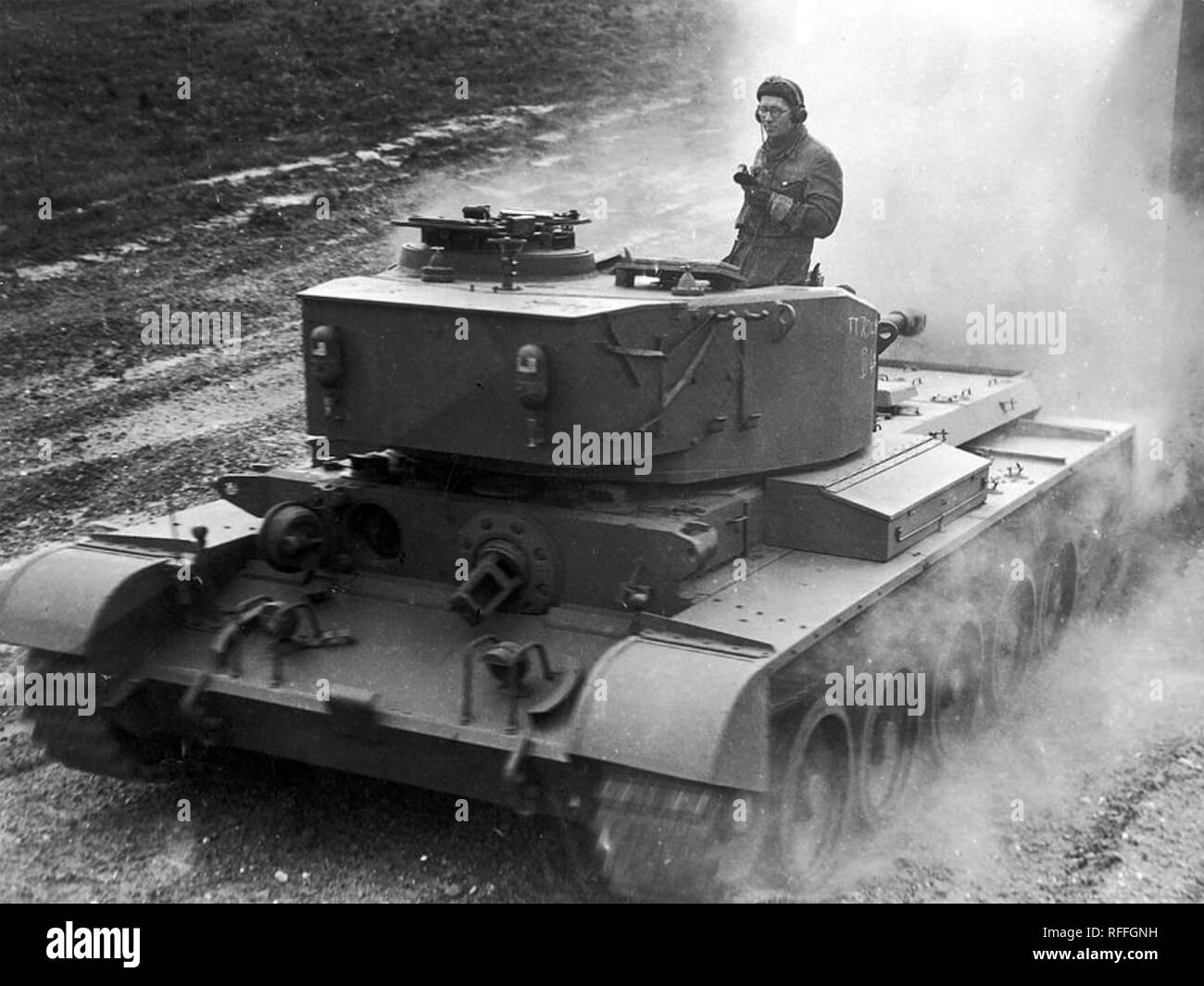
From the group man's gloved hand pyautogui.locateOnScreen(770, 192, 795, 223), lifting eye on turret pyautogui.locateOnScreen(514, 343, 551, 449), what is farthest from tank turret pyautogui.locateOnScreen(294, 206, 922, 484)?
man's gloved hand pyautogui.locateOnScreen(770, 192, 795, 223)

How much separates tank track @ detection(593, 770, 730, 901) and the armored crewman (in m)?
3.18

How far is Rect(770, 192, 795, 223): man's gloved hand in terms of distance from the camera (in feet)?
26.9

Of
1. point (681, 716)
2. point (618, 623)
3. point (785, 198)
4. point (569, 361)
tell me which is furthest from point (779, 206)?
point (681, 716)

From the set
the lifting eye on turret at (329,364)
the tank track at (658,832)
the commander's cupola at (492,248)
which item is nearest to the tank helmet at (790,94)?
the commander's cupola at (492,248)

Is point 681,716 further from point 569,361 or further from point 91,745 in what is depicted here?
point 91,745

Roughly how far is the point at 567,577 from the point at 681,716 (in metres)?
1.26

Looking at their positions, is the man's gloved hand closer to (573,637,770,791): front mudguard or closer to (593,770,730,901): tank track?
(573,637,770,791): front mudguard

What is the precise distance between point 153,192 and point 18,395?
15.0 feet

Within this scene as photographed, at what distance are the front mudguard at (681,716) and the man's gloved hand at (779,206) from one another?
9.53 feet

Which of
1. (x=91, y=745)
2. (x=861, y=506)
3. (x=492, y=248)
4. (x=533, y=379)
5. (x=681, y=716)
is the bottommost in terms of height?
(x=91, y=745)

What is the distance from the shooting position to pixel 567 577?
688 cm

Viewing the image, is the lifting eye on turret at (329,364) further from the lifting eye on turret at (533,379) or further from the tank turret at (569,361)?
the lifting eye on turret at (533,379)

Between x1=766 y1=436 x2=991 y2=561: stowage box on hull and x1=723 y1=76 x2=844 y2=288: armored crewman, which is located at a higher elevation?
x1=723 y1=76 x2=844 y2=288: armored crewman

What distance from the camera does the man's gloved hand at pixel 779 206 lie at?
8.19m
